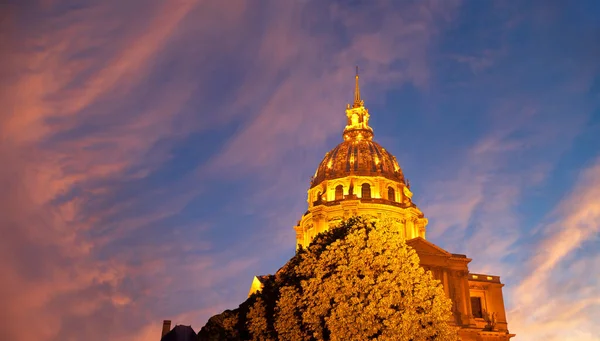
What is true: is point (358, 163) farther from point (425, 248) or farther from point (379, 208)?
point (425, 248)

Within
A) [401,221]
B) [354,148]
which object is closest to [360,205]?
[401,221]

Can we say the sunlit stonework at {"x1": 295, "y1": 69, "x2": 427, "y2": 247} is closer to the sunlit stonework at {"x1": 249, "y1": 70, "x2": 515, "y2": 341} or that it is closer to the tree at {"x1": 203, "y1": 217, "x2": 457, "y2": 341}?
the sunlit stonework at {"x1": 249, "y1": 70, "x2": 515, "y2": 341}

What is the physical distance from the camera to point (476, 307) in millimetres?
61875

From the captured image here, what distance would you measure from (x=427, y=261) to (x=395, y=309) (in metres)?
28.3

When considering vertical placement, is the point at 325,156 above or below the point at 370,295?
above

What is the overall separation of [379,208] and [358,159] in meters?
8.42

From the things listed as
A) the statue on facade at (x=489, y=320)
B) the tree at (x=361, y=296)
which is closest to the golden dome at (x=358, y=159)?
the statue on facade at (x=489, y=320)

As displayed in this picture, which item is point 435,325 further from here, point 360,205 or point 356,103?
point 356,103

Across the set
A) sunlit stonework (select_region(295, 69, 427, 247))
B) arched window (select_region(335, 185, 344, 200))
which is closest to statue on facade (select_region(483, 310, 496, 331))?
sunlit stonework (select_region(295, 69, 427, 247))

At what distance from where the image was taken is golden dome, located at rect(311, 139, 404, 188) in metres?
76.6

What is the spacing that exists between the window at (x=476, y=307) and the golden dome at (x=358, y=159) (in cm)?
2028

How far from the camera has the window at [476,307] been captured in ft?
201

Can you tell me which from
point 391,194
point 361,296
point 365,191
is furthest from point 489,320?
point 361,296

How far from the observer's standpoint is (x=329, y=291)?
30.5 metres
